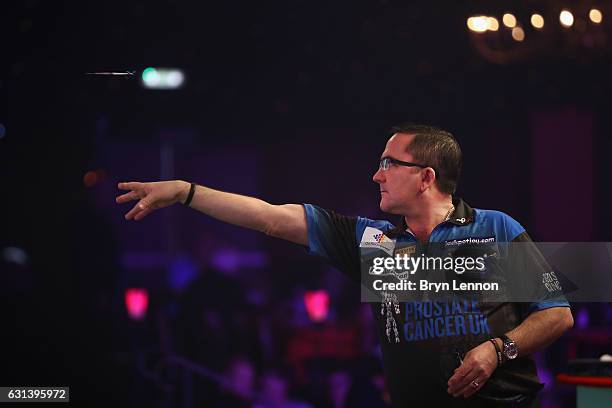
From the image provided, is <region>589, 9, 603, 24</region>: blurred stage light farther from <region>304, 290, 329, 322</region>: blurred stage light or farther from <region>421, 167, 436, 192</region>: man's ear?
<region>421, 167, 436, 192</region>: man's ear

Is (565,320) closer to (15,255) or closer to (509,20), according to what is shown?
(509,20)

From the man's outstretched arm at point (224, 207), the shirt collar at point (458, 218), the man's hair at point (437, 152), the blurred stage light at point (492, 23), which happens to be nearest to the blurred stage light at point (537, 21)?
the blurred stage light at point (492, 23)

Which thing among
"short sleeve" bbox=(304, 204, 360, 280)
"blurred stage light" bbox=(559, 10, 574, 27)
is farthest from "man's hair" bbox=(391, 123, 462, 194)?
"blurred stage light" bbox=(559, 10, 574, 27)

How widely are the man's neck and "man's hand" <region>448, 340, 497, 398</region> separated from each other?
1.75 ft

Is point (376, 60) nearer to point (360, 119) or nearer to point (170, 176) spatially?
point (360, 119)

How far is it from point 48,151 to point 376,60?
2.90m

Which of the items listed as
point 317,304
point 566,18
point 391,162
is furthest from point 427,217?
point 566,18

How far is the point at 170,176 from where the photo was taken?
7.77 meters

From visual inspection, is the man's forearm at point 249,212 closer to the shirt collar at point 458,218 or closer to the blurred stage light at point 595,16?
the shirt collar at point 458,218

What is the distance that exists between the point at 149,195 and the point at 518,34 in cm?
495

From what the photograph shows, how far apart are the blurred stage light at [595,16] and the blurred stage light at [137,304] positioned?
4.44 meters

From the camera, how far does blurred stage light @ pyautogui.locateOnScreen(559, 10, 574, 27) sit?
6.99 metres

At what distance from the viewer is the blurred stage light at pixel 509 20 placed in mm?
6957

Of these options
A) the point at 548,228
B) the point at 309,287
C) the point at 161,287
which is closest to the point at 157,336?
the point at 161,287
